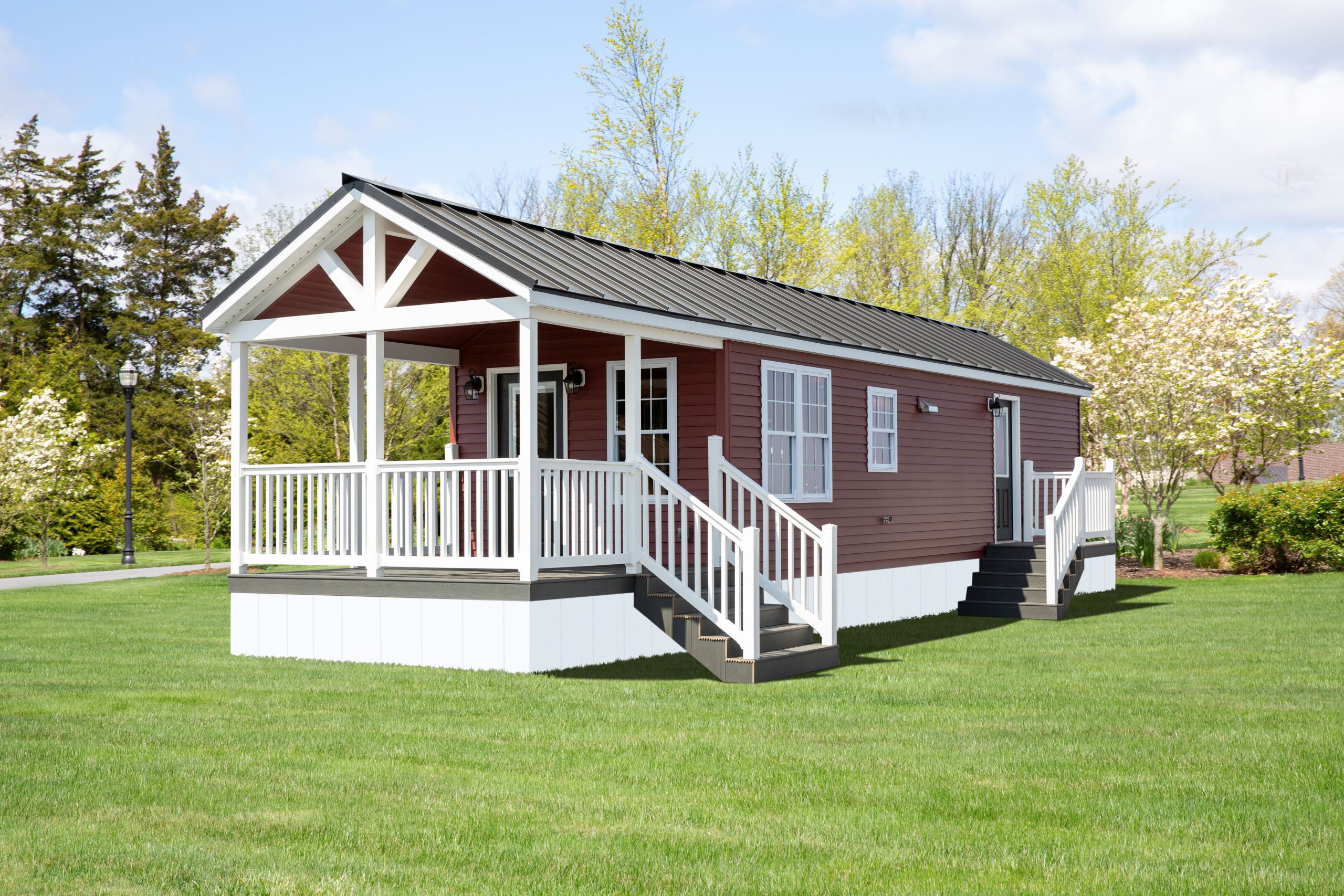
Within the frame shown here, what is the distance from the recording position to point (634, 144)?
2952 cm

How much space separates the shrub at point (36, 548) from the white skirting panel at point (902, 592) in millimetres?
22098

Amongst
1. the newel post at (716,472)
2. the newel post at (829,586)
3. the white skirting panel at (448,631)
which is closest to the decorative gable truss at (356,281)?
the newel post at (716,472)

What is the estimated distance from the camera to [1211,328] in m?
25.0

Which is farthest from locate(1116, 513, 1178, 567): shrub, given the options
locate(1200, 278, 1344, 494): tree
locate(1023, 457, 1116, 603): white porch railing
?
locate(1023, 457, 1116, 603): white porch railing

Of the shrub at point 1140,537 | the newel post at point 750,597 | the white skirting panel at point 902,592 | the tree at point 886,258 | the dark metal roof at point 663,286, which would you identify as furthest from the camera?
the tree at point 886,258

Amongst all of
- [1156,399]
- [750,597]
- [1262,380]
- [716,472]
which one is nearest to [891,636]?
[716,472]

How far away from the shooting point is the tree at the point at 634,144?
29000mm

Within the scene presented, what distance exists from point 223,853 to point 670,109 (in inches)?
1025

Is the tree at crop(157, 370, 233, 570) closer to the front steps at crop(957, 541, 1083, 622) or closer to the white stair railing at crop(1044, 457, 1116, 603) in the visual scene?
the front steps at crop(957, 541, 1083, 622)

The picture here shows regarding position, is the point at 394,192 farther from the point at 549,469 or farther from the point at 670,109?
the point at 670,109

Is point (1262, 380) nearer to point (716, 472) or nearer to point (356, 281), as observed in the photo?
point (716, 472)

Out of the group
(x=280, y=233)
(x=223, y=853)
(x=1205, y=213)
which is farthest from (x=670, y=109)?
(x=223, y=853)

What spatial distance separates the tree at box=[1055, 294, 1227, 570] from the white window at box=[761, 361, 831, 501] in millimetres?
10504

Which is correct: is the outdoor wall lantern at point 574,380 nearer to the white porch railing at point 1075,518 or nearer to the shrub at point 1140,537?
the white porch railing at point 1075,518
